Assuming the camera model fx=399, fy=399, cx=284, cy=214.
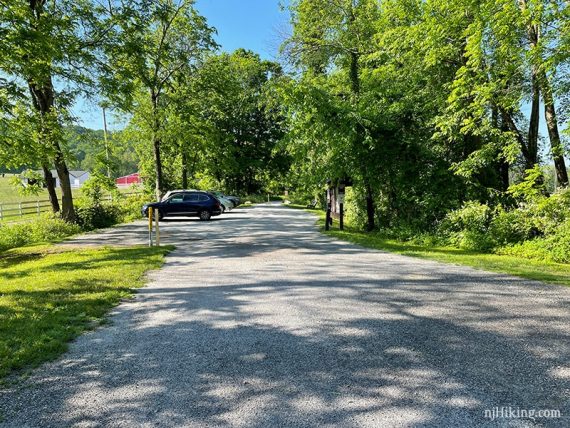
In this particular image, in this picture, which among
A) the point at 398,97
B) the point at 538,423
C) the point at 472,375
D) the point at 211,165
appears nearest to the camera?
the point at 538,423

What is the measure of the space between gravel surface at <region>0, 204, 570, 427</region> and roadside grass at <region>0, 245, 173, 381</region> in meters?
0.30

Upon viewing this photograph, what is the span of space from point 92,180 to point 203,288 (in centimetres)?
1652

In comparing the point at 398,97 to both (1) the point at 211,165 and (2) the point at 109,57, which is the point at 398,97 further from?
(1) the point at 211,165

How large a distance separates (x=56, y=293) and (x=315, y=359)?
4998 millimetres

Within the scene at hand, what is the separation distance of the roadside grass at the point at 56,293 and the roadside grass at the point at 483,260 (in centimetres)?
674

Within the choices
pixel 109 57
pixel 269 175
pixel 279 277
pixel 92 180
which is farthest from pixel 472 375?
pixel 269 175

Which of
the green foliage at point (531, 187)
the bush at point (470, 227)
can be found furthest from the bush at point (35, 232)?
the green foliage at point (531, 187)

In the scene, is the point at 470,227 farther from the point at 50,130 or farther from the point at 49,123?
the point at 50,130

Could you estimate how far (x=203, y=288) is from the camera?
7086 millimetres

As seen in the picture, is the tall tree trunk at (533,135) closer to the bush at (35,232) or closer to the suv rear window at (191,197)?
the suv rear window at (191,197)

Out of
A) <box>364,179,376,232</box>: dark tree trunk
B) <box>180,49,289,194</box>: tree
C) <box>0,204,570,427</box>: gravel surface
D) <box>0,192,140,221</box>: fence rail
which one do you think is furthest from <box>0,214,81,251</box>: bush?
<box>180,49,289,194</box>: tree
